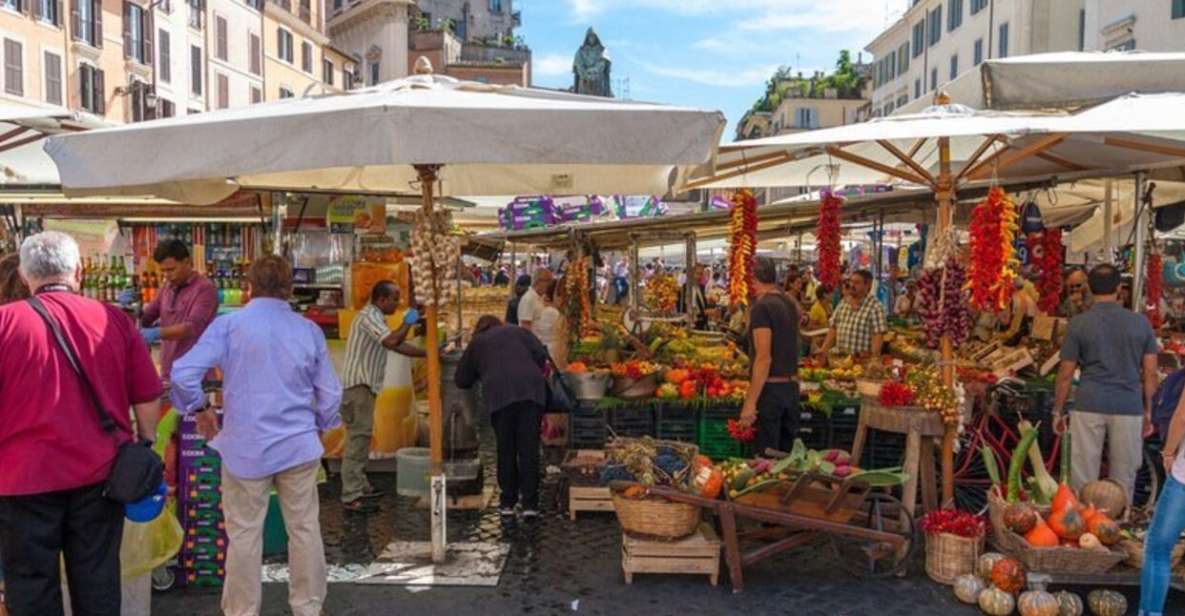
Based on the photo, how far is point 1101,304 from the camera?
5.80 m

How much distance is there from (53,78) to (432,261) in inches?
1230

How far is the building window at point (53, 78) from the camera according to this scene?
30.5m

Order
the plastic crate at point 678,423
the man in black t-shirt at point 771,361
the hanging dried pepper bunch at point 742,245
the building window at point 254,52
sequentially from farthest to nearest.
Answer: the building window at point 254,52, the hanging dried pepper bunch at point 742,245, the plastic crate at point 678,423, the man in black t-shirt at point 771,361

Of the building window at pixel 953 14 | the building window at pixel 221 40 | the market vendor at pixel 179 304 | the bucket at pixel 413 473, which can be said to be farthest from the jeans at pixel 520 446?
the building window at pixel 953 14

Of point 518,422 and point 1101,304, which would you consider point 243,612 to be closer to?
point 518,422

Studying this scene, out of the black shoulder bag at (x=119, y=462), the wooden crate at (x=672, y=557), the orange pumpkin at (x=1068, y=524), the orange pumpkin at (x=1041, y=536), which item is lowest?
the wooden crate at (x=672, y=557)

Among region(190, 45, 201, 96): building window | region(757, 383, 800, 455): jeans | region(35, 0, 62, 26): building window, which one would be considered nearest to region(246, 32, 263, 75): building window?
region(190, 45, 201, 96): building window

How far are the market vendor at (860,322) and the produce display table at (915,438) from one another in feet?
10.8

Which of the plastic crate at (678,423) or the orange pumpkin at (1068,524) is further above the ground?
the plastic crate at (678,423)

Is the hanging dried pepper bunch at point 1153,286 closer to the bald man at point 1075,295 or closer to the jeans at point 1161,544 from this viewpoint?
the bald man at point 1075,295

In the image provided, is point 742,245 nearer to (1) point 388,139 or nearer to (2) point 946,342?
(2) point 946,342

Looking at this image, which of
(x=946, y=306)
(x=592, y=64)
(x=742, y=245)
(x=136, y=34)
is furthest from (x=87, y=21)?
(x=946, y=306)

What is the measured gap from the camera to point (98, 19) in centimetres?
3309

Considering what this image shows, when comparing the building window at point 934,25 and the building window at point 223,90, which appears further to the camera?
the building window at point 934,25
